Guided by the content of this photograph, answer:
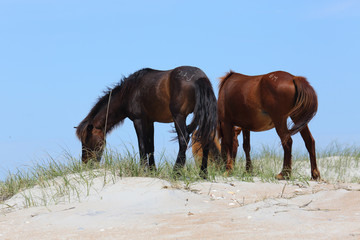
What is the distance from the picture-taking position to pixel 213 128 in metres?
7.01

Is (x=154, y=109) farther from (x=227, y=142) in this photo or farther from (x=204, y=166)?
(x=227, y=142)

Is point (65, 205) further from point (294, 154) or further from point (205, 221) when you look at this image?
point (294, 154)

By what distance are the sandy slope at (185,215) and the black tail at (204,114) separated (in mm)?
776

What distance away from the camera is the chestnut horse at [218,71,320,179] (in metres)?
7.65

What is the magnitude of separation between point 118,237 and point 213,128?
3178 millimetres

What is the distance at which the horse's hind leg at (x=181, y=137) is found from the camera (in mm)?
6882

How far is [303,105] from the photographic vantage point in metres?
7.70

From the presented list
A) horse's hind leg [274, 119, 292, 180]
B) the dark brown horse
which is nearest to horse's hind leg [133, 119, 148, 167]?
the dark brown horse

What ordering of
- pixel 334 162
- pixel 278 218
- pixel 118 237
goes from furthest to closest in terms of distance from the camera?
1. pixel 334 162
2. pixel 278 218
3. pixel 118 237

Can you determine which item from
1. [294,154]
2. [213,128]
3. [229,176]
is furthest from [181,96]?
[294,154]

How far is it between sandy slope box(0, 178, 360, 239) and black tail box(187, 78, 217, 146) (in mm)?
776

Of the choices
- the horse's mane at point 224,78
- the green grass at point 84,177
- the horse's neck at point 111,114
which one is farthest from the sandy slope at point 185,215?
the horse's mane at point 224,78

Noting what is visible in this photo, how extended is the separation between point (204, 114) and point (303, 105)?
1864mm

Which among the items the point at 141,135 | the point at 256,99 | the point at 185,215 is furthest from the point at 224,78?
the point at 185,215
